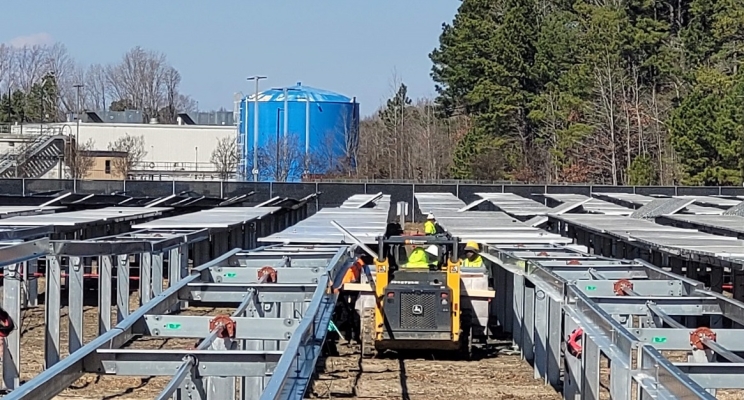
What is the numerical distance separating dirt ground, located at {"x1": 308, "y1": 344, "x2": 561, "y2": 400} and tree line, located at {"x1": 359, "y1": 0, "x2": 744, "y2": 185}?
35.4m

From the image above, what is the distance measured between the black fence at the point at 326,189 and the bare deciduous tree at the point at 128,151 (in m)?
28.7

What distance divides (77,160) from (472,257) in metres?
55.0

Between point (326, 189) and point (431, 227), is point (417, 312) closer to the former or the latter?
point (431, 227)

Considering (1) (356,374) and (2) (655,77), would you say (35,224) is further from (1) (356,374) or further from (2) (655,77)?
(2) (655,77)

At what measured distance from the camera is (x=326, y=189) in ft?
139

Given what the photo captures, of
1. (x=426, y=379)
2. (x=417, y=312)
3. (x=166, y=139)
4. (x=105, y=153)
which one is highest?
(x=166, y=139)

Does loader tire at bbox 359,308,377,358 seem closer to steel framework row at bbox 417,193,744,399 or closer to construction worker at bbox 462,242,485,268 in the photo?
steel framework row at bbox 417,193,744,399

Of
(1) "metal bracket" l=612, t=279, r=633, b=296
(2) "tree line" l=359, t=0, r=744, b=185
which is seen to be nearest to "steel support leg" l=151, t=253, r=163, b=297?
(1) "metal bracket" l=612, t=279, r=633, b=296

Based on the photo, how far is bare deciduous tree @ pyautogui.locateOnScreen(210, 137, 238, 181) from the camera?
2854 inches

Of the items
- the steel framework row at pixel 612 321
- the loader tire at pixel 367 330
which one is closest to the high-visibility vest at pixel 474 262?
the steel framework row at pixel 612 321

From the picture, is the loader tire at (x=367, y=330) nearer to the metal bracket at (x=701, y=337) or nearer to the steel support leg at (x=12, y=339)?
the steel support leg at (x=12, y=339)

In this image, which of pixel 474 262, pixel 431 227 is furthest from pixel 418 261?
pixel 431 227

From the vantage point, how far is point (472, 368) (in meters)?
14.2

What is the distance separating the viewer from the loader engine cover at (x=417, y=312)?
525 inches
